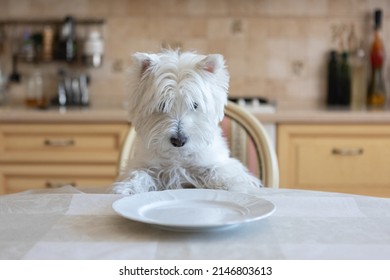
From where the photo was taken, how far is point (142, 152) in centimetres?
135

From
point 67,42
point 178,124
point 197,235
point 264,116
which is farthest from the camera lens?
point 67,42

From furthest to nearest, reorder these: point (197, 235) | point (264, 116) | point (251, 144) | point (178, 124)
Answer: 1. point (264, 116)
2. point (251, 144)
3. point (178, 124)
4. point (197, 235)

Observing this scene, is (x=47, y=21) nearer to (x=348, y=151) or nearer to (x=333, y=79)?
(x=333, y=79)

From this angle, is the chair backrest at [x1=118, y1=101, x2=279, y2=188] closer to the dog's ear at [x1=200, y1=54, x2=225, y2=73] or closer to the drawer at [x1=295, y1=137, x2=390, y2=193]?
the dog's ear at [x1=200, y1=54, x2=225, y2=73]

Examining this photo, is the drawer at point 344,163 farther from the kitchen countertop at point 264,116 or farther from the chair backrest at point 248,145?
the chair backrest at point 248,145

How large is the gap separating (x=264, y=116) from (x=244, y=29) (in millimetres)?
713

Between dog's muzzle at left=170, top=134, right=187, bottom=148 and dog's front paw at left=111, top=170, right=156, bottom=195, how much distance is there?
133 mm

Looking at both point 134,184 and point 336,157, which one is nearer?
point 134,184

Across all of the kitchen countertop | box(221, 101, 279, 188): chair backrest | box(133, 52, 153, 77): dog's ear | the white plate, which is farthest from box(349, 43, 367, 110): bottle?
the white plate

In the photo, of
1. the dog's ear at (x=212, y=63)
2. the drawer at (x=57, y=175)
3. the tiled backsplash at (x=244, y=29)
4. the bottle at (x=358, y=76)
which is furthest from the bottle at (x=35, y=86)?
the dog's ear at (x=212, y=63)

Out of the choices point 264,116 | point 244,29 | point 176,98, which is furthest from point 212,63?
point 244,29

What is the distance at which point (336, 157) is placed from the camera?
2.52 m

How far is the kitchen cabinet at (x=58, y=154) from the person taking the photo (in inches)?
99.7

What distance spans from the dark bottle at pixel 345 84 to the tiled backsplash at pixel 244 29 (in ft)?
0.36
